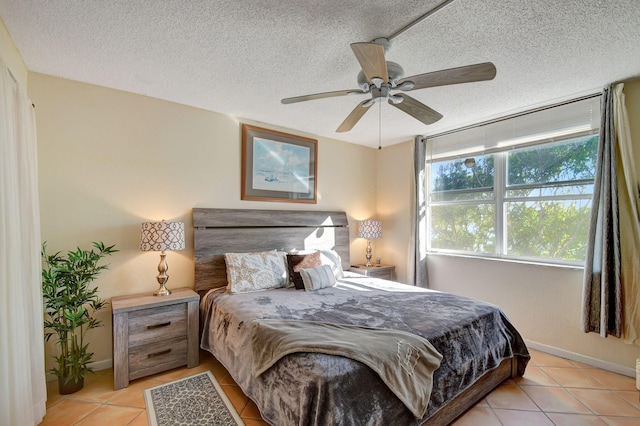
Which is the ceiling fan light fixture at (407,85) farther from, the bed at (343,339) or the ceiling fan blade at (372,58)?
the bed at (343,339)

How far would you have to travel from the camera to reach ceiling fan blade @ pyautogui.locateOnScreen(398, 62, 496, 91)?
62.9 inches

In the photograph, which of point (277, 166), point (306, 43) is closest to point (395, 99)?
point (306, 43)

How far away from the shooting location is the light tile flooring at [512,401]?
76.7 inches

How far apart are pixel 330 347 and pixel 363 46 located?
153cm

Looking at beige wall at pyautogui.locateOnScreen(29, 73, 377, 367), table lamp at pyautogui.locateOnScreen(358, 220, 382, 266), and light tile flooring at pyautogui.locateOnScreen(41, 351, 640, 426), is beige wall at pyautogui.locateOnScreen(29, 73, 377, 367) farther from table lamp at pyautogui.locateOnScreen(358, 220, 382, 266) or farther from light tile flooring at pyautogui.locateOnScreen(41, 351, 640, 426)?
table lamp at pyautogui.locateOnScreen(358, 220, 382, 266)

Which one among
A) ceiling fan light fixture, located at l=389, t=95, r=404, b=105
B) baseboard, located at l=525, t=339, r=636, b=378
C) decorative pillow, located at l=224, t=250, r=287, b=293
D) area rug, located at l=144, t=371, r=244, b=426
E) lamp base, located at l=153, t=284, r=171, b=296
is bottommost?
baseboard, located at l=525, t=339, r=636, b=378

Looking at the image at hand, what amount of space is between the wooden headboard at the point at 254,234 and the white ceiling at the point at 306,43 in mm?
1246

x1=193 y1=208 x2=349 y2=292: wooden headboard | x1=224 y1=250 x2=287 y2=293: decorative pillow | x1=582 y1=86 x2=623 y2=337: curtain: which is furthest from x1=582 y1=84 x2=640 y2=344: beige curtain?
x1=224 y1=250 x2=287 y2=293: decorative pillow

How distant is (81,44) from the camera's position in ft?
6.50

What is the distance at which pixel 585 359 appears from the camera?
8.98ft

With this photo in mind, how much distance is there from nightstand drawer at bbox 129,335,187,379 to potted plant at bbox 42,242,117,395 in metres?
0.33

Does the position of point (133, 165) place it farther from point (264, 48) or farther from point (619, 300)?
point (619, 300)

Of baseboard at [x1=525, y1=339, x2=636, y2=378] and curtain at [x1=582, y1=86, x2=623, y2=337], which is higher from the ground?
curtain at [x1=582, y1=86, x2=623, y2=337]

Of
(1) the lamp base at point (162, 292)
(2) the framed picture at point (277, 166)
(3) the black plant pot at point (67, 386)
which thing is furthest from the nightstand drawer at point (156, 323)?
(2) the framed picture at point (277, 166)
